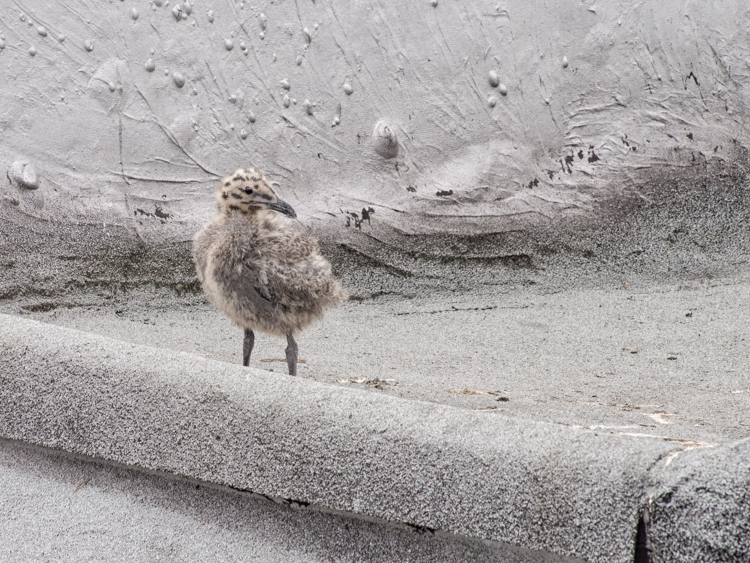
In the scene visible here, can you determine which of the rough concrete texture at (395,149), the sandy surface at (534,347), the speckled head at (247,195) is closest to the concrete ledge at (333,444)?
the sandy surface at (534,347)

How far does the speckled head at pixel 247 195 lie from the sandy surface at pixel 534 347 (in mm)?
378

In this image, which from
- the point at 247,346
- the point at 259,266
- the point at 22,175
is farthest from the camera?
the point at 22,175

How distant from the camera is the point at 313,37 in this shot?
2.49 m

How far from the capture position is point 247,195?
1.60 m

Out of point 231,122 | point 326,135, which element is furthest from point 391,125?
point 231,122

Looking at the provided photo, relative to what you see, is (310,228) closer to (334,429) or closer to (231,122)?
(231,122)

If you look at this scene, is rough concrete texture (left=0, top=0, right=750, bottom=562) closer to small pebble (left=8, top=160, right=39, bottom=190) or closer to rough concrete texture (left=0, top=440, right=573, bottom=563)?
small pebble (left=8, top=160, right=39, bottom=190)

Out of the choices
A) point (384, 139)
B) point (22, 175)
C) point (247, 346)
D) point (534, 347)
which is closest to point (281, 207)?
point (247, 346)

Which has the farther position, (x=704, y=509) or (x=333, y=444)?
(x=333, y=444)

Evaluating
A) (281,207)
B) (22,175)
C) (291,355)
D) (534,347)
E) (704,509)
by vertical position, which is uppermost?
(22,175)

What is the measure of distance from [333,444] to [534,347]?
1.13 metres

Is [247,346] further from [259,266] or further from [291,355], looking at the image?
[259,266]

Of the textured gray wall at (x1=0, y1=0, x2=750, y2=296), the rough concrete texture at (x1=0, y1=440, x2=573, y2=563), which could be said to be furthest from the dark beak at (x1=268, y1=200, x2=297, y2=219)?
the textured gray wall at (x1=0, y1=0, x2=750, y2=296)

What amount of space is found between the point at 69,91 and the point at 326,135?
0.92 meters
